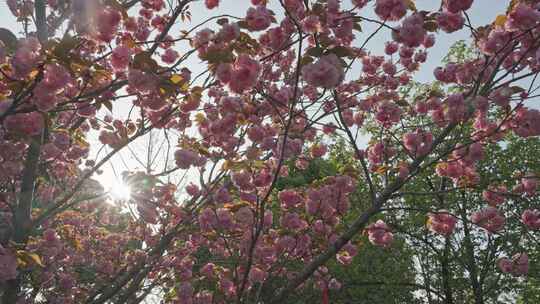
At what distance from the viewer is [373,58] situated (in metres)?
5.86

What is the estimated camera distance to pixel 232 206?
3.49 metres

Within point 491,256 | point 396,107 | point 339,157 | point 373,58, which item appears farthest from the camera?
point 339,157

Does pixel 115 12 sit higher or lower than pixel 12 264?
higher

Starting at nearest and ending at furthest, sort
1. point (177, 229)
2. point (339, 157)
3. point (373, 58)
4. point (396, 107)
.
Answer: point (177, 229)
point (396, 107)
point (373, 58)
point (339, 157)

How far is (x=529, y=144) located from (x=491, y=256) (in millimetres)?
4476

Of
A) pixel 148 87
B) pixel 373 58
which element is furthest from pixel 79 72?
pixel 373 58

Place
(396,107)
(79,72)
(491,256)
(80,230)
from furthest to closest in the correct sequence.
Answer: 1. (491,256)
2. (80,230)
3. (396,107)
4. (79,72)

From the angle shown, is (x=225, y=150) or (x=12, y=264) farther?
(x=225, y=150)

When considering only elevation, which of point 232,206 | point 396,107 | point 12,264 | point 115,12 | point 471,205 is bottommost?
point 12,264


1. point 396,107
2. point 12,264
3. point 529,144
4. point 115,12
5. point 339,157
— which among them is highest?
point 339,157

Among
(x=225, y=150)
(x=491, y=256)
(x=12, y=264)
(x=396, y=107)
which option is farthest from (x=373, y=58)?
(x=491, y=256)

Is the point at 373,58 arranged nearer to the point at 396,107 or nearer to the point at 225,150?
the point at 396,107

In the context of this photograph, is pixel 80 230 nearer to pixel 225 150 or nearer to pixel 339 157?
pixel 225 150

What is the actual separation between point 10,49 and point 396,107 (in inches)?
153
